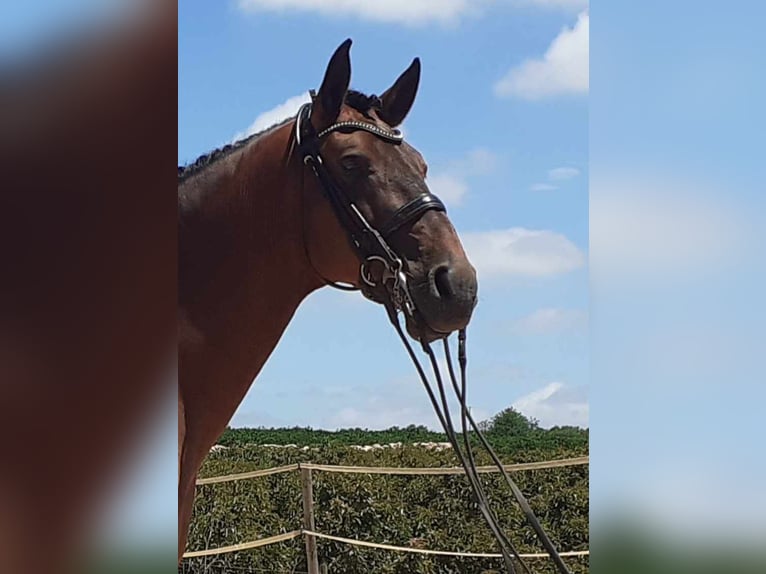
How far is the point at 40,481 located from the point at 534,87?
4.44ft

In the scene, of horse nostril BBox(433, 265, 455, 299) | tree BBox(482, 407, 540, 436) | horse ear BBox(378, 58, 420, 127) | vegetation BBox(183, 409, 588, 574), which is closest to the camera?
horse nostril BBox(433, 265, 455, 299)

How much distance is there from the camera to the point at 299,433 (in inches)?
86.6

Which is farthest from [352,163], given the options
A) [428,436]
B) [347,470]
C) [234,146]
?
[347,470]

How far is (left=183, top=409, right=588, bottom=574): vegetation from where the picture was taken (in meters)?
2.17

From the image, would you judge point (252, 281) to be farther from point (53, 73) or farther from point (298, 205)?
point (53, 73)

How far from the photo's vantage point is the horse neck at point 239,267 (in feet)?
3.06

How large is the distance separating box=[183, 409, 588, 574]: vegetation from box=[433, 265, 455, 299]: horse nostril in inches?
44.1

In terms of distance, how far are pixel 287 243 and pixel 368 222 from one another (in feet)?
0.36

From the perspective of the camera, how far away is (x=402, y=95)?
105cm

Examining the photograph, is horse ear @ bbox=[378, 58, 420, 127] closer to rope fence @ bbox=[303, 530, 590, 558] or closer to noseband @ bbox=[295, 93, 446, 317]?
noseband @ bbox=[295, 93, 446, 317]

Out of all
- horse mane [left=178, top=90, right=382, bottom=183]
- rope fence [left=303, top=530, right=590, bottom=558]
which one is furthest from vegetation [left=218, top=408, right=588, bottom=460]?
horse mane [left=178, top=90, right=382, bottom=183]

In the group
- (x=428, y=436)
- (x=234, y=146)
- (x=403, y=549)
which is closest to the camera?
(x=234, y=146)

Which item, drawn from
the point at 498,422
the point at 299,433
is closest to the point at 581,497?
the point at 498,422

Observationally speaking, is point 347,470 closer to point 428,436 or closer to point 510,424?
point 428,436
